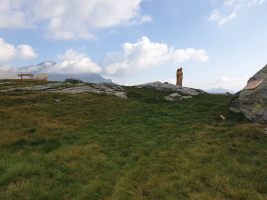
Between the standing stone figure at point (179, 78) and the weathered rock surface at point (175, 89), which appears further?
the standing stone figure at point (179, 78)

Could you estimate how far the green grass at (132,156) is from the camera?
→ 12.9m

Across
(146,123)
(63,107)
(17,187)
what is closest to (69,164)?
(17,187)

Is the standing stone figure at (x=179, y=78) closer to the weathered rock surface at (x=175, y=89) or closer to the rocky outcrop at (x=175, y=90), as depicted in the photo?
the rocky outcrop at (x=175, y=90)

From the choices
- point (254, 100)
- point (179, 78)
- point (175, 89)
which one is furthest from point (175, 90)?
point (254, 100)

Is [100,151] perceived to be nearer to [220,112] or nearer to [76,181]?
[76,181]

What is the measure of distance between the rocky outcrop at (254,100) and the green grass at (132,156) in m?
0.91

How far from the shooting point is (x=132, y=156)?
18.2 m

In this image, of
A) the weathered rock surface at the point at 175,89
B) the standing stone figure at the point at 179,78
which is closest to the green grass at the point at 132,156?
the weathered rock surface at the point at 175,89

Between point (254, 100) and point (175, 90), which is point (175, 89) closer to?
point (175, 90)

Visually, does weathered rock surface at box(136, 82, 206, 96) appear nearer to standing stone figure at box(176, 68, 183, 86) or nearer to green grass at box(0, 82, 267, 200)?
standing stone figure at box(176, 68, 183, 86)

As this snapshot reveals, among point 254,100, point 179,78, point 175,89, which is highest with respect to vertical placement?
point 179,78

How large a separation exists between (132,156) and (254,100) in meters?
14.0

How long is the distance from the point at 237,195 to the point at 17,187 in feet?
31.4

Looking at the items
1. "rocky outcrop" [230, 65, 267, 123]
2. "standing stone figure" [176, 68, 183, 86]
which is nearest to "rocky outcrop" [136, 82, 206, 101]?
"standing stone figure" [176, 68, 183, 86]
